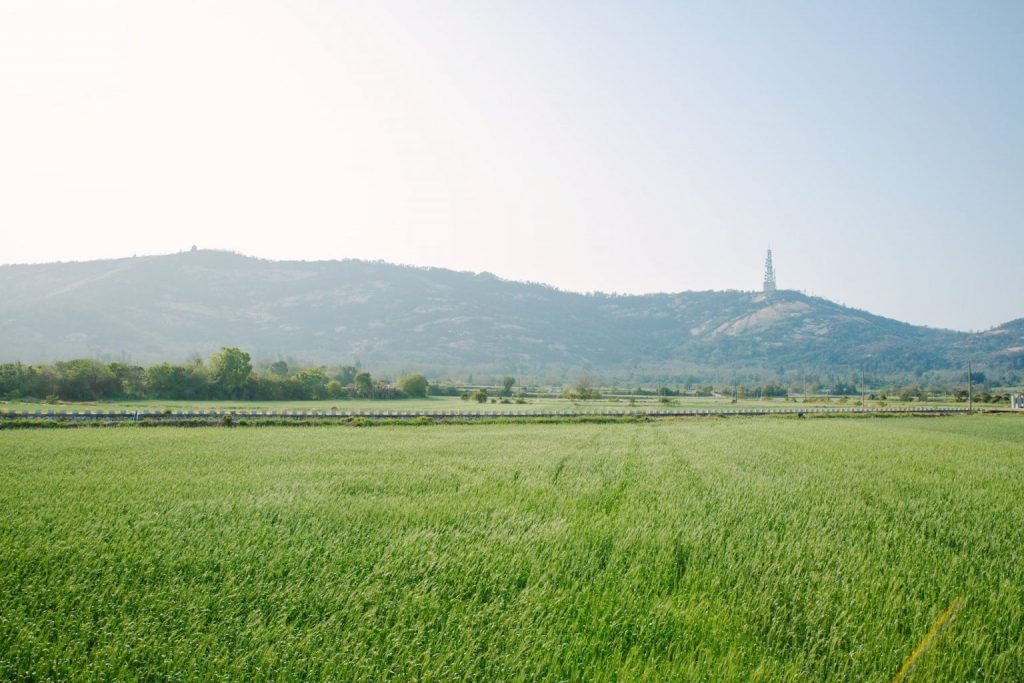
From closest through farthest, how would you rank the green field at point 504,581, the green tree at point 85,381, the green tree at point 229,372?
the green field at point 504,581 → the green tree at point 85,381 → the green tree at point 229,372

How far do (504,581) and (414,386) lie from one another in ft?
410

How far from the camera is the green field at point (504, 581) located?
5723 mm

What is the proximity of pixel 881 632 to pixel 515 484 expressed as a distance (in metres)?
10.3

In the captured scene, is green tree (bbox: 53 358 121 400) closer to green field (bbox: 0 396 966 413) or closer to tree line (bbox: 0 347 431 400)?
tree line (bbox: 0 347 431 400)

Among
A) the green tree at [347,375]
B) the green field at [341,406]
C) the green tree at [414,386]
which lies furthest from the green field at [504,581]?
the green tree at [347,375]

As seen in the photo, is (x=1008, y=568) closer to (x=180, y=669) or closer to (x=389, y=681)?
(x=389, y=681)

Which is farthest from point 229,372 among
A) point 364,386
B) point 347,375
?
→ point 347,375

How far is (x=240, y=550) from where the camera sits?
8.81 m

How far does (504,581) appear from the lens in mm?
7672

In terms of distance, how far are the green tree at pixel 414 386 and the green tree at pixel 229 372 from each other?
36.2 meters

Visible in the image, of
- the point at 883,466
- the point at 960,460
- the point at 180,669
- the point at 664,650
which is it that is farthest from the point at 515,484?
the point at 960,460

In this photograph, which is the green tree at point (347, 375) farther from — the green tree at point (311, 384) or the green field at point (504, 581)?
the green field at point (504, 581)

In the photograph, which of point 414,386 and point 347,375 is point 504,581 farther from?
point 347,375

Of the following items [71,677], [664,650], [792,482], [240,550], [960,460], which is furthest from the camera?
[960,460]
